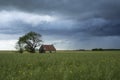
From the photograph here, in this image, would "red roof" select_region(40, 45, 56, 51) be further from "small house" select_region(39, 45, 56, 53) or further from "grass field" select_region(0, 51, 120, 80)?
"grass field" select_region(0, 51, 120, 80)

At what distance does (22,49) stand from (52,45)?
20696 millimetres

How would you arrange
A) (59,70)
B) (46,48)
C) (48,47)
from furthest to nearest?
(48,47) → (46,48) → (59,70)

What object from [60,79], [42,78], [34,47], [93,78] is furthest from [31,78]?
[34,47]

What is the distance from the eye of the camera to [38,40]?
107000mm

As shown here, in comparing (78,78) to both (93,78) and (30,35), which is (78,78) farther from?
(30,35)

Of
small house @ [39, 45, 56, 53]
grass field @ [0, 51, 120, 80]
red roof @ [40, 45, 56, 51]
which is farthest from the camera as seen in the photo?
red roof @ [40, 45, 56, 51]

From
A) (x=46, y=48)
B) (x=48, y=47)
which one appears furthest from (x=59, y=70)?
(x=48, y=47)

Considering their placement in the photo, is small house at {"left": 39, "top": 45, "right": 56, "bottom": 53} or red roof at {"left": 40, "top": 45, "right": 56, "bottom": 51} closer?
small house at {"left": 39, "top": 45, "right": 56, "bottom": 53}

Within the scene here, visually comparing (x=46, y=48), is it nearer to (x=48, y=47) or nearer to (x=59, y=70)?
(x=48, y=47)

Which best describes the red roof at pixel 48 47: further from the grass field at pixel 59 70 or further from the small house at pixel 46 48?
the grass field at pixel 59 70

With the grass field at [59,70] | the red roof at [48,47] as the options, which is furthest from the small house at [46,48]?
the grass field at [59,70]

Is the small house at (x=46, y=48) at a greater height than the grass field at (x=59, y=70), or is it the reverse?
the small house at (x=46, y=48)

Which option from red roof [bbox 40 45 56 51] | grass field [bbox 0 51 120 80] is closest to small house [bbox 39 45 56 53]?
red roof [bbox 40 45 56 51]

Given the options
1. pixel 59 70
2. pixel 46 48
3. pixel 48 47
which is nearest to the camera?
pixel 59 70
